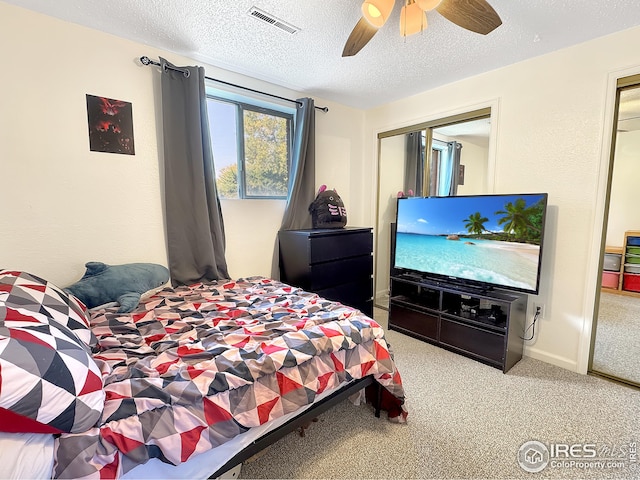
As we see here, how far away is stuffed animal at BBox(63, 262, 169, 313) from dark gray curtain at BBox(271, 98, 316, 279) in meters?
1.23

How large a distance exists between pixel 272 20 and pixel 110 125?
1.32 metres

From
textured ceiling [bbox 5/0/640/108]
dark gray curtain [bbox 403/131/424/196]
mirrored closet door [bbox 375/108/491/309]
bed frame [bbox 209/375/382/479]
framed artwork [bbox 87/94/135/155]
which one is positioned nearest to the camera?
bed frame [bbox 209/375/382/479]

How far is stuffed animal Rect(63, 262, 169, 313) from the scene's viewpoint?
5.86 feet

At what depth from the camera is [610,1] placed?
1665mm

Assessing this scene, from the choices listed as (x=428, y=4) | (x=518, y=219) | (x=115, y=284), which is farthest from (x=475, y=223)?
(x=115, y=284)

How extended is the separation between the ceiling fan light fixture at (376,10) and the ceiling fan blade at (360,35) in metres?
0.09

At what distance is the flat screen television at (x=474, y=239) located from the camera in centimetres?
218

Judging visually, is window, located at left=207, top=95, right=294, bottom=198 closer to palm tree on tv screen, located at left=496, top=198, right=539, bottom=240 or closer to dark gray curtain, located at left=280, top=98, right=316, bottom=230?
dark gray curtain, located at left=280, top=98, right=316, bottom=230

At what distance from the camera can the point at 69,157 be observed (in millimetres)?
1939

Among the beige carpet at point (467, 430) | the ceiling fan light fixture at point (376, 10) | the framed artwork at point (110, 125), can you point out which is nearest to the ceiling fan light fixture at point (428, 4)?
the ceiling fan light fixture at point (376, 10)

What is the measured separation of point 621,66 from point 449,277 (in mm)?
1827

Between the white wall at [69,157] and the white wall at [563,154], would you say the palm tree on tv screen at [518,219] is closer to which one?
the white wall at [563,154]

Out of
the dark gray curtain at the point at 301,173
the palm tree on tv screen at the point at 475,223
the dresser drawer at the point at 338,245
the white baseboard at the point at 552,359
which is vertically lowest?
the white baseboard at the point at 552,359

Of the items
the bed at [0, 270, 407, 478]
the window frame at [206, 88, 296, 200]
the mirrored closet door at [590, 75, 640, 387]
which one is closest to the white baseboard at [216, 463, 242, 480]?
the bed at [0, 270, 407, 478]
